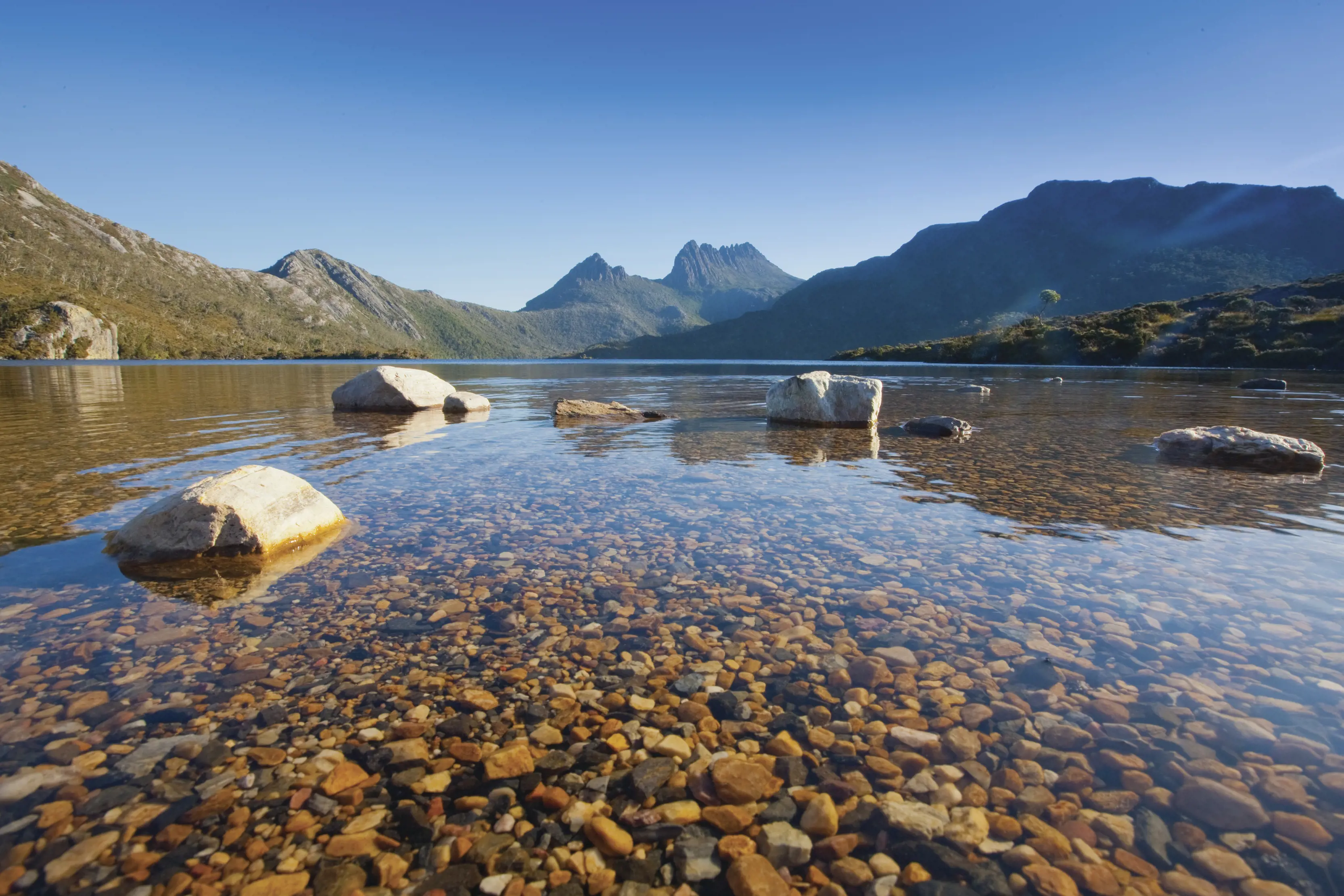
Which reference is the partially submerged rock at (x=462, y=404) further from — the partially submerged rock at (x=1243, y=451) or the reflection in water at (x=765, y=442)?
the partially submerged rock at (x=1243, y=451)

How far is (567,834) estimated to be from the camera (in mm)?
3254

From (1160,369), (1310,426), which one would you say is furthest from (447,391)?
(1160,369)

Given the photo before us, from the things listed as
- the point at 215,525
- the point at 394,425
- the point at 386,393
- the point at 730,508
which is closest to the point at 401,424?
the point at 394,425

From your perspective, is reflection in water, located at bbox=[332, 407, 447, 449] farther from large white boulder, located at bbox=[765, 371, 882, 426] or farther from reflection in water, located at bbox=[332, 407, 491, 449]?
large white boulder, located at bbox=[765, 371, 882, 426]

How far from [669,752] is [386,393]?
26.7 meters

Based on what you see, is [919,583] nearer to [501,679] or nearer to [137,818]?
[501,679]

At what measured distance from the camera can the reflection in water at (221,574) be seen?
21.0 ft

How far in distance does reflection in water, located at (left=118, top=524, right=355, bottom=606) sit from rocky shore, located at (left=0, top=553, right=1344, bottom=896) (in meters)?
0.44

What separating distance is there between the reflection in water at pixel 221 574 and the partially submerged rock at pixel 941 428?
57.3 ft

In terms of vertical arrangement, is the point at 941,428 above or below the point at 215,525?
below

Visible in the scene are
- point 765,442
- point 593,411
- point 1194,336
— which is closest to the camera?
point 765,442

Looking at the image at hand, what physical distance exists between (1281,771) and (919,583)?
3191 mm

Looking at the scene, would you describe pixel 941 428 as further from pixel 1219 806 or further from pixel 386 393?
pixel 386 393

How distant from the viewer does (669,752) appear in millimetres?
3938
